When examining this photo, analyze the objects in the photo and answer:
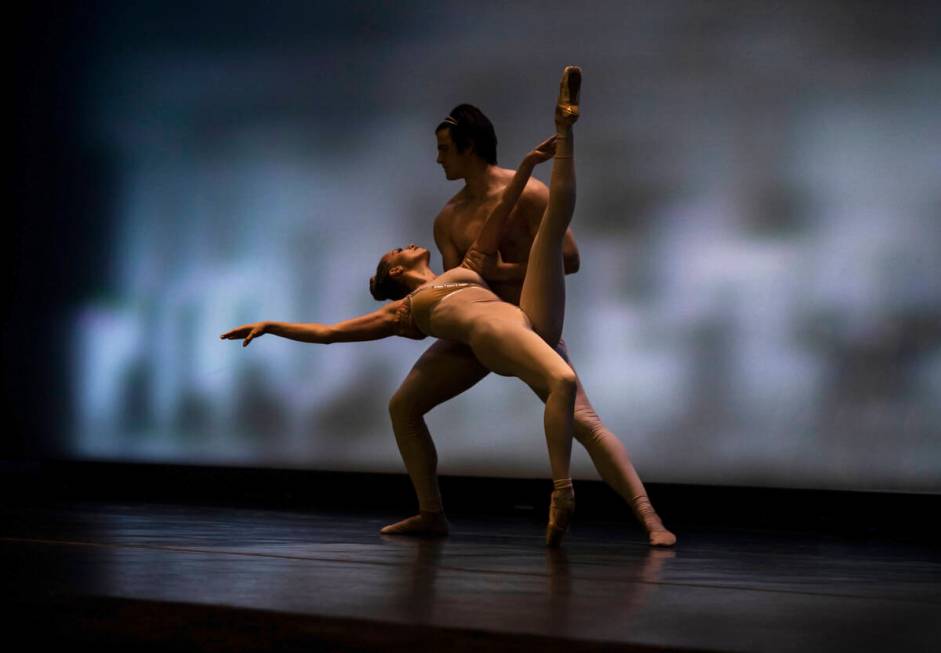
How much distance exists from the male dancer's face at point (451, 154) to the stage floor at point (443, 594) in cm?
115

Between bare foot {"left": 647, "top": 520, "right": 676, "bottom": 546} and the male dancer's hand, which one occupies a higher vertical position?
the male dancer's hand

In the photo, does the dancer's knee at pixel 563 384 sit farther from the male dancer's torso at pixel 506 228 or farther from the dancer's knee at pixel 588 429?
the male dancer's torso at pixel 506 228

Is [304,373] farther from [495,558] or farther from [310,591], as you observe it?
[310,591]

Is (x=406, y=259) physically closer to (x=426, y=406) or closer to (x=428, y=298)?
(x=428, y=298)

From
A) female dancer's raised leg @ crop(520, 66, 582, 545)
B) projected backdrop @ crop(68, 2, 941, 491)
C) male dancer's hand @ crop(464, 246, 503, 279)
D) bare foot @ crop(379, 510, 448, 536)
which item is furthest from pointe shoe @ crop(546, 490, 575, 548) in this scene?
projected backdrop @ crop(68, 2, 941, 491)

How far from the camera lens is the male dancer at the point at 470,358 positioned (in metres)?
3.44

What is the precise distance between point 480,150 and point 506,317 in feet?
2.09

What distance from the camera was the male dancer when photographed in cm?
344

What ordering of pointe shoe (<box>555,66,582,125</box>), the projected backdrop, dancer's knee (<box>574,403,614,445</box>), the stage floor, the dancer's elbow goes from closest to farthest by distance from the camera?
1. the stage floor
2. pointe shoe (<box>555,66,582,125</box>)
3. dancer's knee (<box>574,403,614,445</box>)
4. the dancer's elbow
5. the projected backdrop

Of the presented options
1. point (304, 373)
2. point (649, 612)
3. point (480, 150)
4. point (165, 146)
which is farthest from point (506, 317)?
point (165, 146)

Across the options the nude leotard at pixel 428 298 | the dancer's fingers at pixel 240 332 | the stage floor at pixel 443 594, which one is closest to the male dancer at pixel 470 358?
the nude leotard at pixel 428 298

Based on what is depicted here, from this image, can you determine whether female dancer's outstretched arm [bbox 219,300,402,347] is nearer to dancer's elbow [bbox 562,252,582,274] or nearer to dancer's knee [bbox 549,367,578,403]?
dancer's elbow [bbox 562,252,582,274]

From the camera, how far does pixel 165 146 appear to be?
20.3 ft

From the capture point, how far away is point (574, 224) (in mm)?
5086
